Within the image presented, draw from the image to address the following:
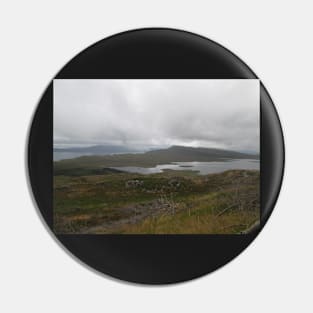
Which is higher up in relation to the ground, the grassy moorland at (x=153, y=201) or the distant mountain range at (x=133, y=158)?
the distant mountain range at (x=133, y=158)

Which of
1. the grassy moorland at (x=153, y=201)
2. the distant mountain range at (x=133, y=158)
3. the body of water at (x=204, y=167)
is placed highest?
the distant mountain range at (x=133, y=158)

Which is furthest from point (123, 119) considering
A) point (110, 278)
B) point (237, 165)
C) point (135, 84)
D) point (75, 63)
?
point (110, 278)

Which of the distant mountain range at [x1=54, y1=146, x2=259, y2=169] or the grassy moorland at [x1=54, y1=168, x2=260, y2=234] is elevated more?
the distant mountain range at [x1=54, y1=146, x2=259, y2=169]

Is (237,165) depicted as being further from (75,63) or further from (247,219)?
(75,63)

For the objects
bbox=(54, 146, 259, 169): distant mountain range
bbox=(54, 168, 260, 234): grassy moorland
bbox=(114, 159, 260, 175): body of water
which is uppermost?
bbox=(54, 146, 259, 169): distant mountain range

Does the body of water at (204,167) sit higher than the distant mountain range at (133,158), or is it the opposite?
the distant mountain range at (133,158)
